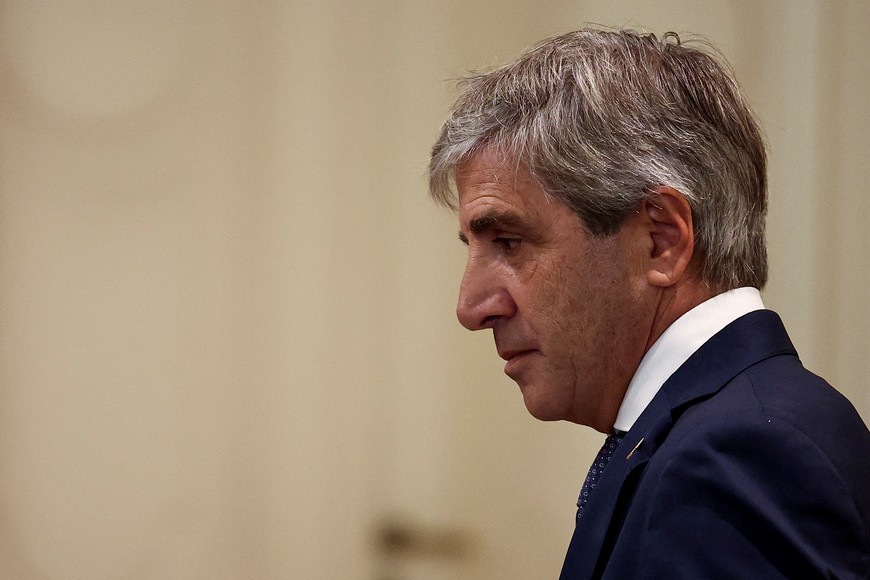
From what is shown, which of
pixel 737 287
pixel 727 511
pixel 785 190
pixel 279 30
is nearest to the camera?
pixel 727 511

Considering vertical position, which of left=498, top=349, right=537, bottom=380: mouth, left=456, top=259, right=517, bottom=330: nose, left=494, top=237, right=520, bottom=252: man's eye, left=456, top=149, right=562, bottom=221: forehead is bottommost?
left=498, top=349, right=537, bottom=380: mouth

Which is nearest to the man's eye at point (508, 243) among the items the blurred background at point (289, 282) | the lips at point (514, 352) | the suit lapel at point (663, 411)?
the lips at point (514, 352)

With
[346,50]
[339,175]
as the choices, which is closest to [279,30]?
[346,50]

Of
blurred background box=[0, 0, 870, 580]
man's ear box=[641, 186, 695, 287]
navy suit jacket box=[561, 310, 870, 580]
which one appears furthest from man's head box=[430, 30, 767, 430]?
blurred background box=[0, 0, 870, 580]

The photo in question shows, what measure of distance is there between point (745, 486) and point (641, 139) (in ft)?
1.37

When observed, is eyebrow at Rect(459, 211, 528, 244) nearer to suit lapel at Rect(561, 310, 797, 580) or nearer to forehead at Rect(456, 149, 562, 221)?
forehead at Rect(456, 149, 562, 221)

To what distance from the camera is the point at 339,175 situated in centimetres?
209

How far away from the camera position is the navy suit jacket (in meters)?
0.80

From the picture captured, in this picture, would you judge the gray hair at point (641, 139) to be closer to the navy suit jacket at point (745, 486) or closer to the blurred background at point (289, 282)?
the navy suit jacket at point (745, 486)

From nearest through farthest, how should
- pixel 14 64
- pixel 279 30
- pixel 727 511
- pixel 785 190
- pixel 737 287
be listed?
1. pixel 727 511
2. pixel 737 287
3. pixel 14 64
4. pixel 279 30
5. pixel 785 190

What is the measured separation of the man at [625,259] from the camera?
3.20 ft

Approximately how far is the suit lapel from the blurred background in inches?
44.1

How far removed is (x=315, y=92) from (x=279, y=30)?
0.15 m

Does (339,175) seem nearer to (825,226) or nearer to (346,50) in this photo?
(346,50)
